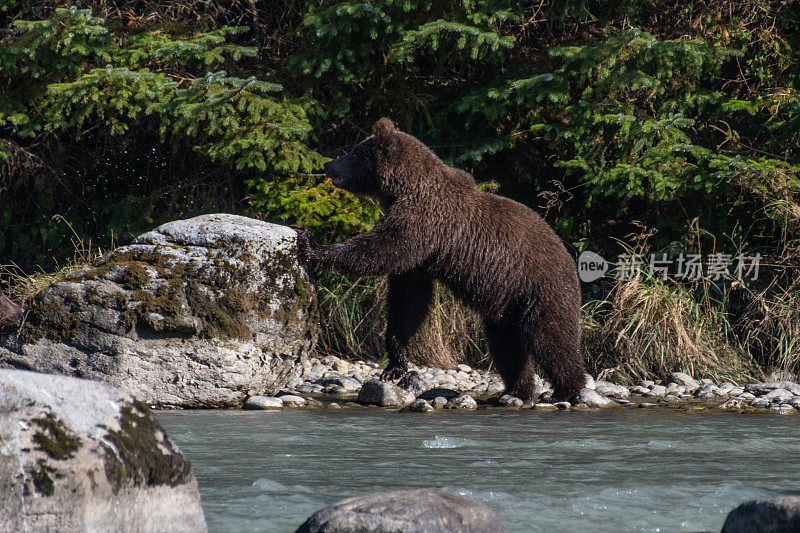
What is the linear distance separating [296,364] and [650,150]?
392cm

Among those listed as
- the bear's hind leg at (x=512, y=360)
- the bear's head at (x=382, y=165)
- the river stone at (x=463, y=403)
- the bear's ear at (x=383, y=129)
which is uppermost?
the bear's ear at (x=383, y=129)

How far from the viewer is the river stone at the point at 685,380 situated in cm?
770

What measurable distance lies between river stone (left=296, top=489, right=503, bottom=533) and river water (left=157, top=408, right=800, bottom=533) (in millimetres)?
385

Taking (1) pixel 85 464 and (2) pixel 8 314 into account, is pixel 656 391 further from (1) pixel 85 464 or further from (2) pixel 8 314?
(1) pixel 85 464

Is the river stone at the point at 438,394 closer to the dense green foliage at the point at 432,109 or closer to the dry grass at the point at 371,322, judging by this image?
the dry grass at the point at 371,322

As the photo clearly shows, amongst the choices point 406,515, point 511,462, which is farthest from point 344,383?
point 406,515

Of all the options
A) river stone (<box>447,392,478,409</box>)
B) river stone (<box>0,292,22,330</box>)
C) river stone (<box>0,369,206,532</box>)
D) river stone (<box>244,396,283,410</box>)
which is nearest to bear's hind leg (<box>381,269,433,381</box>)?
river stone (<box>447,392,478,409</box>)

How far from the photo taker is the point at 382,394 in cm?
683

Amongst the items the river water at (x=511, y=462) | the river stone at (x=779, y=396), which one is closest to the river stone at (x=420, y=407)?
the river water at (x=511, y=462)

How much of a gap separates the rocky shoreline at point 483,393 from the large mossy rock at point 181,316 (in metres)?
0.40

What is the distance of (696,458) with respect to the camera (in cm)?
482

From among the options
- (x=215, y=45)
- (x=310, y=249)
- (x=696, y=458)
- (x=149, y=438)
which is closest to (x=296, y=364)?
(x=310, y=249)

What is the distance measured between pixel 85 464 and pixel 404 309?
4.33 meters

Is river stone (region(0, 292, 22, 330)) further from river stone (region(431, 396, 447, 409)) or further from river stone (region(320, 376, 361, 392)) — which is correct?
river stone (region(431, 396, 447, 409))
